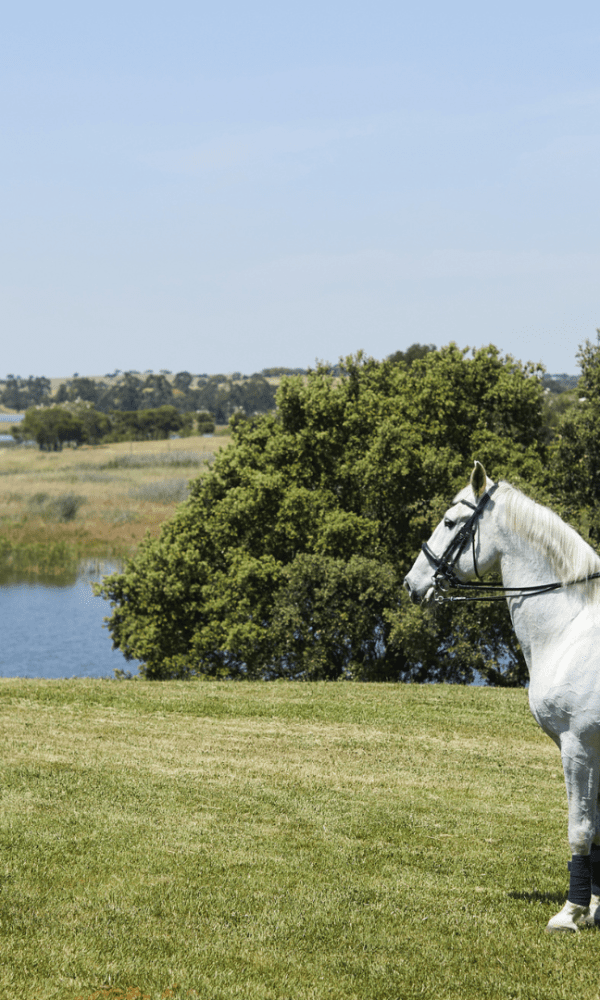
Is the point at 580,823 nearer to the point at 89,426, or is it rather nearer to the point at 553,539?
the point at 553,539

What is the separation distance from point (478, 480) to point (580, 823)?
9.52 ft

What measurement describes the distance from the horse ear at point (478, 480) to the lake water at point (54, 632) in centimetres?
2955

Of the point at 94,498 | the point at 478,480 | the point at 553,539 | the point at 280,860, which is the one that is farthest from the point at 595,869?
the point at 94,498

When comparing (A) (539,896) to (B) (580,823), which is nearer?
(B) (580,823)

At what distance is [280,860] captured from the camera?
922cm

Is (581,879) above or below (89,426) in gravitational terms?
below

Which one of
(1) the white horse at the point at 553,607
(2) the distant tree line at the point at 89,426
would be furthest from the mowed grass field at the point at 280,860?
(2) the distant tree line at the point at 89,426

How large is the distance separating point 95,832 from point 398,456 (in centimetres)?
2364

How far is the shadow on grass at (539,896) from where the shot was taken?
8109 millimetres

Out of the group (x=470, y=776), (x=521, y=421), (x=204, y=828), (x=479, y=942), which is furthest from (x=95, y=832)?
(x=521, y=421)

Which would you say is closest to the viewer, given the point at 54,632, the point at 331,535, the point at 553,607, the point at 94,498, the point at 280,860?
the point at 553,607

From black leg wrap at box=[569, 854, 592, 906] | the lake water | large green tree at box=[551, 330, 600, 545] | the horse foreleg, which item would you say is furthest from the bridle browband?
the lake water

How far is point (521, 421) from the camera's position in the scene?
3475 centimetres

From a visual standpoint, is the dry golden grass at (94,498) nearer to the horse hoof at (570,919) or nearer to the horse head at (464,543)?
the horse head at (464,543)
